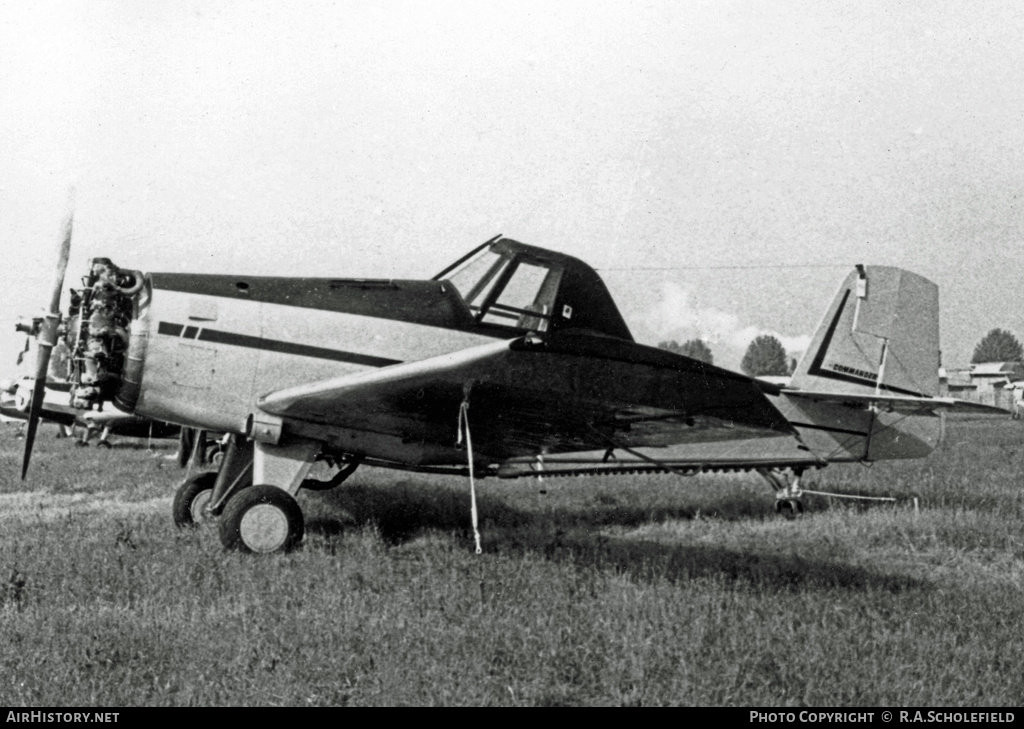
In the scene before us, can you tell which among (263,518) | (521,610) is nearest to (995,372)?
(263,518)

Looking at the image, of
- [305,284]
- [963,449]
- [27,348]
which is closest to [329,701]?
[305,284]

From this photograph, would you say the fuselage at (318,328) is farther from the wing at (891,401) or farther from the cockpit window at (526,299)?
the wing at (891,401)

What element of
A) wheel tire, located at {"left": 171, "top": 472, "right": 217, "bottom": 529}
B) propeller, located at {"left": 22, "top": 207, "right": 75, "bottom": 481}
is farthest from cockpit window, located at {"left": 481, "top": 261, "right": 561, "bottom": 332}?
wheel tire, located at {"left": 171, "top": 472, "right": 217, "bottom": 529}

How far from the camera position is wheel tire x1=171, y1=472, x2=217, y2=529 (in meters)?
7.23

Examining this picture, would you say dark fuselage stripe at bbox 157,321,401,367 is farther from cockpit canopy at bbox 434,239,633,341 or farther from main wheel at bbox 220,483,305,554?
main wheel at bbox 220,483,305,554

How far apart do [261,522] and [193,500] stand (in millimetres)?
1946

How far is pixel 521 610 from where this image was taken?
4367mm

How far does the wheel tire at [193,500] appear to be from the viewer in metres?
7.23

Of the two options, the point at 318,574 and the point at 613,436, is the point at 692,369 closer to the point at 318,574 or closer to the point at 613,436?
the point at 613,436

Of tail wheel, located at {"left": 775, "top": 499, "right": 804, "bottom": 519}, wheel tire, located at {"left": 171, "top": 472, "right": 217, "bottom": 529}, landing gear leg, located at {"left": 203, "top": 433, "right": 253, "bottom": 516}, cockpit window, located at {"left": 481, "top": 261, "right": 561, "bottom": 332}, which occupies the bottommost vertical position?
wheel tire, located at {"left": 171, "top": 472, "right": 217, "bottom": 529}

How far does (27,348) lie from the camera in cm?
605

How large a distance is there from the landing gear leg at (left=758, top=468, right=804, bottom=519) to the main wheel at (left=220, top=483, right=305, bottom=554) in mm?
5006

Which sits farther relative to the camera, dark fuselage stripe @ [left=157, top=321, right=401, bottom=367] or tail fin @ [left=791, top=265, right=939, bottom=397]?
tail fin @ [left=791, top=265, right=939, bottom=397]

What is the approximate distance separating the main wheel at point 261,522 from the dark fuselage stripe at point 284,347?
3.16 ft
